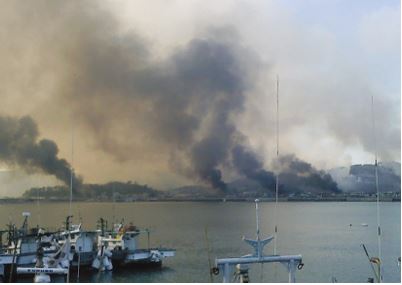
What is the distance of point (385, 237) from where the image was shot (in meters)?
75.2

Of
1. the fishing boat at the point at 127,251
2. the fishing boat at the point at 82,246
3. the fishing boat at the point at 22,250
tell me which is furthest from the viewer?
the fishing boat at the point at 127,251

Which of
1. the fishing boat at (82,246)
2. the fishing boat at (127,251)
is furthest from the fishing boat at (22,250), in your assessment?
the fishing boat at (127,251)

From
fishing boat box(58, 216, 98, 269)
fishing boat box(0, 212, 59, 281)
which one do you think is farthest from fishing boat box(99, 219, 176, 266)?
fishing boat box(0, 212, 59, 281)

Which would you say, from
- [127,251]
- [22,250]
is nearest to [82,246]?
[127,251]

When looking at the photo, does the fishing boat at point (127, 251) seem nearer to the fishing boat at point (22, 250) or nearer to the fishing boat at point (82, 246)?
the fishing boat at point (82, 246)

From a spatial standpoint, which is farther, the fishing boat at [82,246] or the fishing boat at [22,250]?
the fishing boat at [82,246]

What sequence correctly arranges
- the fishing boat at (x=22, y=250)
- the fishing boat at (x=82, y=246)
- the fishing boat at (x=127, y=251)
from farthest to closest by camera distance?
1. the fishing boat at (x=127, y=251)
2. the fishing boat at (x=82, y=246)
3. the fishing boat at (x=22, y=250)

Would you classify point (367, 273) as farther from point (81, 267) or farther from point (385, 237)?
point (385, 237)

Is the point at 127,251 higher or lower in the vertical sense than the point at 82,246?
lower

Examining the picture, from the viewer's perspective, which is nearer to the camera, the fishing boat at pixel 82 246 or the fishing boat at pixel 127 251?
the fishing boat at pixel 82 246

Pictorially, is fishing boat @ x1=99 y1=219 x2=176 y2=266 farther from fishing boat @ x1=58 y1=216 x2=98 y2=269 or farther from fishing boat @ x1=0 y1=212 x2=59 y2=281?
fishing boat @ x1=0 y1=212 x2=59 y2=281

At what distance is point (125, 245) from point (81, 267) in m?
3.96

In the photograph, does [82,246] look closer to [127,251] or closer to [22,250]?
[127,251]

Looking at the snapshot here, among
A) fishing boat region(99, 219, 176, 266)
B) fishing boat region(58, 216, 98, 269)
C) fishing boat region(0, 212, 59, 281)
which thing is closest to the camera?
fishing boat region(0, 212, 59, 281)
